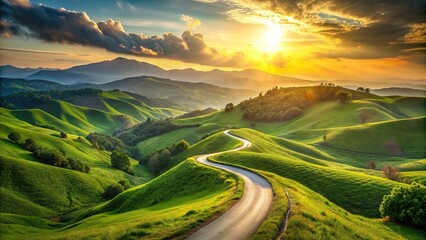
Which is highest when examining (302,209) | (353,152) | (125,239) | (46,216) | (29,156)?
(302,209)

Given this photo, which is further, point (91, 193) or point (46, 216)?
point (91, 193)

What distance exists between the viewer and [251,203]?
38.3 metres

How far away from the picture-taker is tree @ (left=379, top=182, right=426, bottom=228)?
4012 centimetres

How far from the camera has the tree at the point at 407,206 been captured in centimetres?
4012

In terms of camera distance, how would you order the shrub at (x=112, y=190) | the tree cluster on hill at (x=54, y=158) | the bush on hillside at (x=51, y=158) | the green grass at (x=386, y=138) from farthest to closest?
the green grass at (x=386, y=138) → the tree cluster on hill at (x=54, y=158) → the bush on hillside at (x=51, y=158) → the shrub at (x=112, y=190)

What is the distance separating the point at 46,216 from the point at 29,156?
2284 inches

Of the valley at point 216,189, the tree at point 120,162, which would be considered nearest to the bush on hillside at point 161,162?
the valley at point 216,189

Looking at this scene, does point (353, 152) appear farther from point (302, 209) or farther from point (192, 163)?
point (302, 209)

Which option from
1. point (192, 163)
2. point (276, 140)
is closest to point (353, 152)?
point (276, 140)

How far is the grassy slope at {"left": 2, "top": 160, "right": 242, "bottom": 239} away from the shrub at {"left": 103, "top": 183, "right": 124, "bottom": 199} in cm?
4574

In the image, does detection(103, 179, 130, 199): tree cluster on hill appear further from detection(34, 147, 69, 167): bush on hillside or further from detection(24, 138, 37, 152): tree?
detection(24, 138, 37, 152): tree

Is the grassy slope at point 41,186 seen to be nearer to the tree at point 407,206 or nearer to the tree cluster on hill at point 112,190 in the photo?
the tree cluster on hill at point 112,190

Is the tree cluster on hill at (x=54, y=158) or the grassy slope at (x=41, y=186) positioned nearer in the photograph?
the grassy slope at (x=41, y=186)

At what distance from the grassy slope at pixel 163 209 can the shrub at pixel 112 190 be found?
45.7 m
